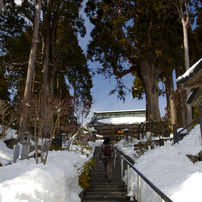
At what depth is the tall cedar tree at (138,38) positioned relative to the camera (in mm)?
16922

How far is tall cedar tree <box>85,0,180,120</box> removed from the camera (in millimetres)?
16922

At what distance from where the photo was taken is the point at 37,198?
3002 millimetres

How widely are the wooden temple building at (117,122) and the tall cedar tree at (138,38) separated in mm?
7726

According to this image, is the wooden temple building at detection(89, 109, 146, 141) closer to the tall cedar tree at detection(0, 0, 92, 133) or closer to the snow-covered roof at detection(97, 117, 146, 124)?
the snow-covered roof at detection(97, 117, 146, 124)

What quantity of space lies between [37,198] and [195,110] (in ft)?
88.8

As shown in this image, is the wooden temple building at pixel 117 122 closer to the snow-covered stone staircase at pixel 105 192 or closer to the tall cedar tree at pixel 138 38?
the tall cedar tree at pixel 138 38

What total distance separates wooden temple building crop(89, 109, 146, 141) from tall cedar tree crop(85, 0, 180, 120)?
7726 millimetres

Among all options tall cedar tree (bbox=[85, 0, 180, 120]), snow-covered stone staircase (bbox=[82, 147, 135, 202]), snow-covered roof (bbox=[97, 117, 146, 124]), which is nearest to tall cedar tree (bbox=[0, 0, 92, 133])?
tall cedar tree (bbox=[85, 0, 180, 120])

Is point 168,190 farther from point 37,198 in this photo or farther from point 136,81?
point 136,81

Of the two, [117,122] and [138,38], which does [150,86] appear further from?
[117,122]

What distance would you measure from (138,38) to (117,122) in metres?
12.9

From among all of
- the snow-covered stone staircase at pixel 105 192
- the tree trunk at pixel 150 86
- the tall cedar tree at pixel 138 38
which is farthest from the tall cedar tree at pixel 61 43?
the snow-covered stone staircase at pixel 105 192

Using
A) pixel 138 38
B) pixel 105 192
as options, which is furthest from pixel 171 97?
pixel 105 192

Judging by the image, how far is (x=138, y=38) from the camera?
18594 mm
